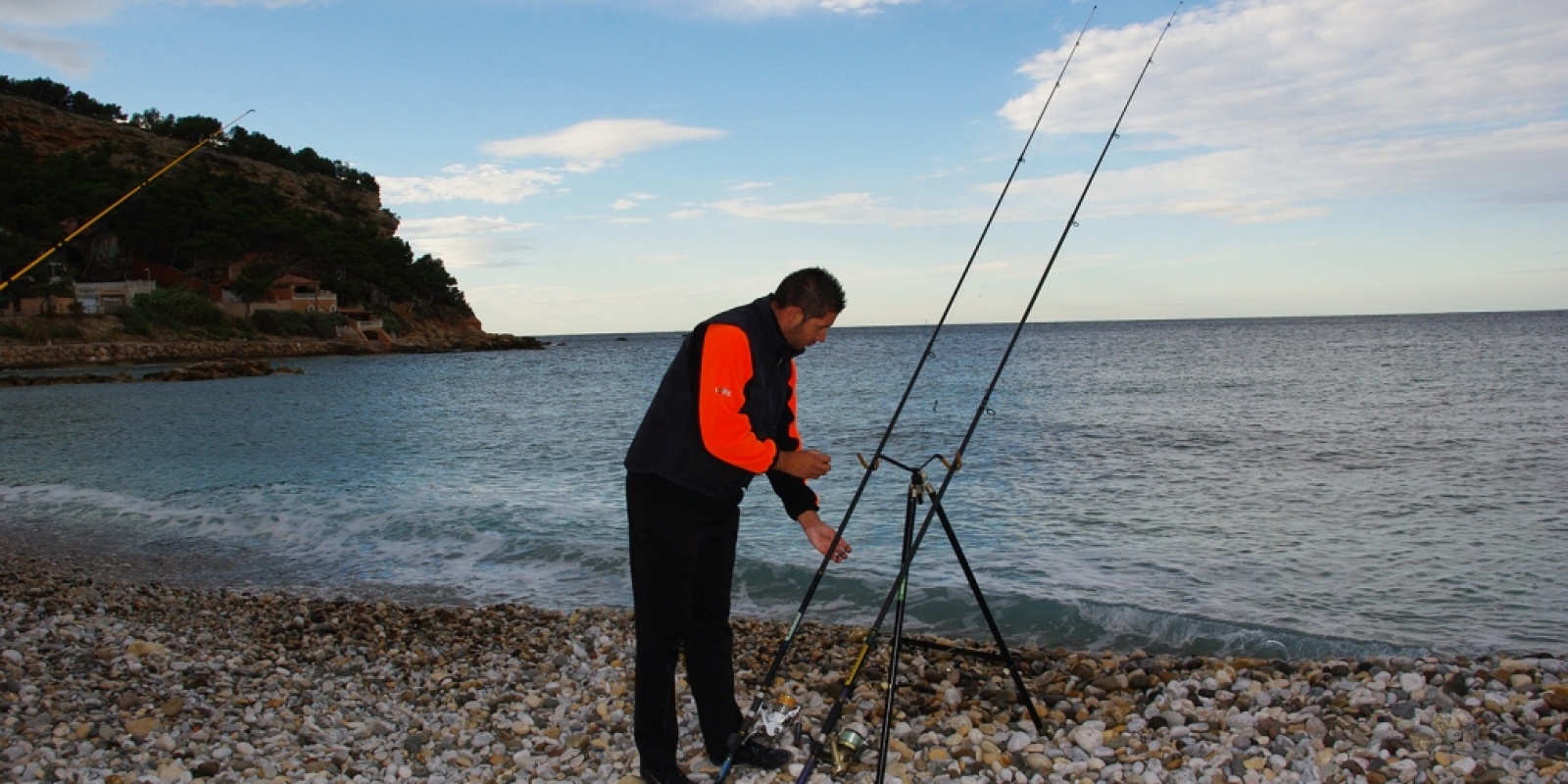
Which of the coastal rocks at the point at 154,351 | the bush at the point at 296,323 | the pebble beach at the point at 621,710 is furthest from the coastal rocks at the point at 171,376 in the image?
the pebble beach at the point at 621,710

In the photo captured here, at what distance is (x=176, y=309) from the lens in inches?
2549

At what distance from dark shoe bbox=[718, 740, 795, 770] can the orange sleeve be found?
1.40m

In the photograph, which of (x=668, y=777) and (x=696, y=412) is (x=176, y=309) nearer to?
(x=668, y=777)

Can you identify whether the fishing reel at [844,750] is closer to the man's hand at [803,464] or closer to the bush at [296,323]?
the man's hand at [803,464]

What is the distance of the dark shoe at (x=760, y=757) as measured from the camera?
4113 millimetres

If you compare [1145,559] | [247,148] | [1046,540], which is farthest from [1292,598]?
[247,148]

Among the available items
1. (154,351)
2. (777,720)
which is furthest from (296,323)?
(777,720)

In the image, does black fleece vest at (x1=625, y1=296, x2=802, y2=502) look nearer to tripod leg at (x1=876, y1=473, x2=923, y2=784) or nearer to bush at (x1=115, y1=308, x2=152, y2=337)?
tripod leg at (x1=876, y1=473, x2=923, y2=784)

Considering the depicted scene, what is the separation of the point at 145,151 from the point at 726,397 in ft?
331

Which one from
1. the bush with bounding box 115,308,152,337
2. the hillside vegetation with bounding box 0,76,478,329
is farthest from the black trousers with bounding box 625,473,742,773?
the bush with bounding box 115,308,152,337

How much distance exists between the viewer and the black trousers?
3.58 m

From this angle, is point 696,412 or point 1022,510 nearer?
point 696,412

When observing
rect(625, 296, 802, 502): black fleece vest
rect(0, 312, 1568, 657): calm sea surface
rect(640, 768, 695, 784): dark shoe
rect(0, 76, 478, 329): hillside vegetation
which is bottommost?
rect(0, 312, 1568, 657): calm sea surface

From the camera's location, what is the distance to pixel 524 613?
23.6 ft
